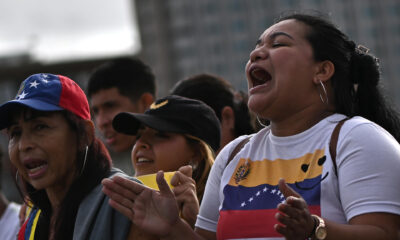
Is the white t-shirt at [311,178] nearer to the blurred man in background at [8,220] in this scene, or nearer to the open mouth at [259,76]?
the open mouth at [259,76]

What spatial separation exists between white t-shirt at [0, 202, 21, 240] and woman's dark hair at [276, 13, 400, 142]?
117 inches

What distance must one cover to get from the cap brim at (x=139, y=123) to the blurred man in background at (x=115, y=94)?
4.05 feet

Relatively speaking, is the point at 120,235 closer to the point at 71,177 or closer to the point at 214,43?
the point at 71,177

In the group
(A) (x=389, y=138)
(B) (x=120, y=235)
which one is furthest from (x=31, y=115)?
(A) (x=389, y=138)

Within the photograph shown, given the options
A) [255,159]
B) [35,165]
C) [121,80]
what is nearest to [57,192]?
[35,165]

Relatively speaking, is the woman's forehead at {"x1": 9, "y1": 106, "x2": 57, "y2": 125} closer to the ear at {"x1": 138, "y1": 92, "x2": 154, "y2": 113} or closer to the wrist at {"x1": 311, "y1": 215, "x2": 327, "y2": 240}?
the wrist at {"x1": 311, "y1": 215, "x2": 327, "y2": 240}

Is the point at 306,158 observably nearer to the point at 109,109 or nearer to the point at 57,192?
the point at 57,192

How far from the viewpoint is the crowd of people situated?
265 cm

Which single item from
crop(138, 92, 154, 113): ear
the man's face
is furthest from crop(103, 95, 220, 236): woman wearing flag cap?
crop(138, 92, 154, 113): ear

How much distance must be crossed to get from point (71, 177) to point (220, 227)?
941mm

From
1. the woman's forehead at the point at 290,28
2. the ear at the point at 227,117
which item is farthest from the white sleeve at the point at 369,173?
the ear at the point at 227,117

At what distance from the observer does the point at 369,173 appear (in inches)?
104

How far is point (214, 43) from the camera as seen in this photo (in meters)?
86.8

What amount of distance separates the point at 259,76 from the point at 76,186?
3.41 feet
